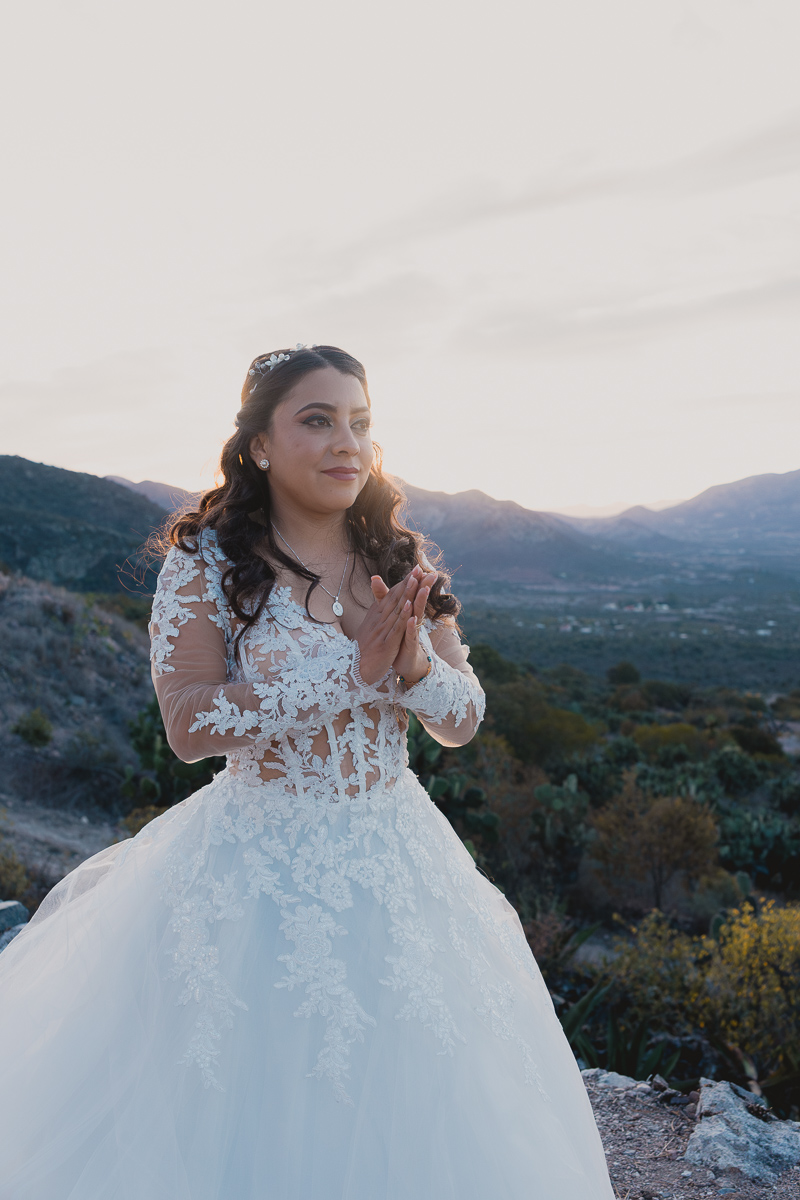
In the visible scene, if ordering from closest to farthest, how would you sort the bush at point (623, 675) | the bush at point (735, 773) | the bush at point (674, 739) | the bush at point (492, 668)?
the bush at point (735, 773) → the bush at point (674, 739) → the bush at point (492, 668) → the bush at point (623, 675)

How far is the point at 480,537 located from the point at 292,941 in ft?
366

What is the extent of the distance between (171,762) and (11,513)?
1306 inches

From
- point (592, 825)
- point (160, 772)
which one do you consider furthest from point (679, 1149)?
point (592, 825)

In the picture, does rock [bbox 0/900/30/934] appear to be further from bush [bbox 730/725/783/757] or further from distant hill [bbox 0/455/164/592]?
bush [bbox 730/725/783/757]

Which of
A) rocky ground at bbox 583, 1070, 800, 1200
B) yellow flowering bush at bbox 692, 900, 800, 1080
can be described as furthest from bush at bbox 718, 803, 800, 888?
rocky ground at bbox 583, 1070, 800, 1200

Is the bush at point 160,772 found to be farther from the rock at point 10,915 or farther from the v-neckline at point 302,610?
the v-neckline at point 302,610

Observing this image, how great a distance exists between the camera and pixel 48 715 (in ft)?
41.2

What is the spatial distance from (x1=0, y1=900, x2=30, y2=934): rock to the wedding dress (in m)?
3.32

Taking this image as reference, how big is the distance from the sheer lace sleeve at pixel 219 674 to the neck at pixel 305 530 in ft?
0.90

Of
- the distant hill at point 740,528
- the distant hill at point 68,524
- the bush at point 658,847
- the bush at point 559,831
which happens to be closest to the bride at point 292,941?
the bush at point 658,847

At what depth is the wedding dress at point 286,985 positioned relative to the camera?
1.80 meters

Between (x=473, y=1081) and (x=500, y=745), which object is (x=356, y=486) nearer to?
(x=473, y=1081)

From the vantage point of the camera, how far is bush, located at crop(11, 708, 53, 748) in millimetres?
10992

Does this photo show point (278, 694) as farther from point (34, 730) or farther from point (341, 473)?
point (34, 730)
